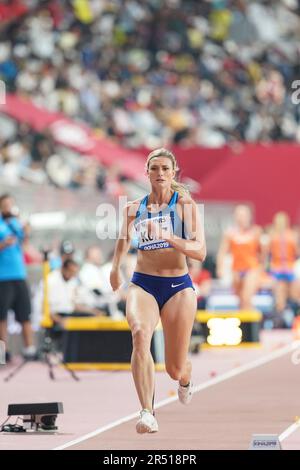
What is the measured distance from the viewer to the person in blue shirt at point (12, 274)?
Answer: 57.8 feet

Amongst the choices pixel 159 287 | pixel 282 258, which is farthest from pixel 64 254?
pixel 282 258

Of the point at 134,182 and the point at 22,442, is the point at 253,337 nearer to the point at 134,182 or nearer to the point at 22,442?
the point at 134,182

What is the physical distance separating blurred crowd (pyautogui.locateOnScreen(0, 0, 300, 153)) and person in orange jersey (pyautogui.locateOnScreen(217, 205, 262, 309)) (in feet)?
25.6

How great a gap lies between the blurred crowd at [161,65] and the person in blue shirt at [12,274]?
→ 11.6 m

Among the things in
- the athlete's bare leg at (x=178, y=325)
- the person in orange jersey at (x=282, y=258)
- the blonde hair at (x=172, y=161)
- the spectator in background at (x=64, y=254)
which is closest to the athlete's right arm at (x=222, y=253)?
the person in orange jersey at (x=282, y=258)

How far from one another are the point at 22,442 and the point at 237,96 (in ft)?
80.0

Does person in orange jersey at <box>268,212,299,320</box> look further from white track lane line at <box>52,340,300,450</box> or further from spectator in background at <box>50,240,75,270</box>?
spectator in background at <box>50,240,75,270</box>

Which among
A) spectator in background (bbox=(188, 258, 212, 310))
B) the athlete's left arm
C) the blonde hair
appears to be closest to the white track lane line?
the athlete's left arm

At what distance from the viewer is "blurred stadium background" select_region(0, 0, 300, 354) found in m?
24.5

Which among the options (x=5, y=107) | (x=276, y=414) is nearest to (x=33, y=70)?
(x=5, y=107)

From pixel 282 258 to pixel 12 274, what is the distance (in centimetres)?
887

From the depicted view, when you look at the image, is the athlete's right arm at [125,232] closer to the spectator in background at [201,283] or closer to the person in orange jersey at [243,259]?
the person in orange jersey at [243,259]

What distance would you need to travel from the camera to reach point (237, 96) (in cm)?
3375
